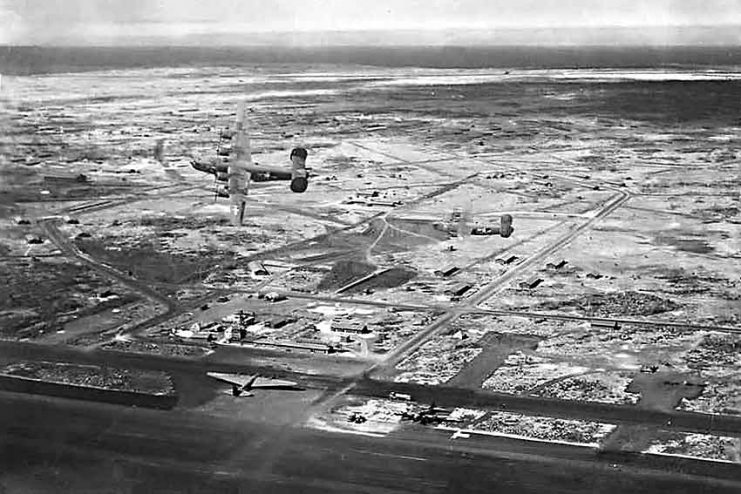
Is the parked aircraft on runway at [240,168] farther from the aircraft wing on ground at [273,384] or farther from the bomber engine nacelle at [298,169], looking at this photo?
the aircraft wing on ground at [273,384]

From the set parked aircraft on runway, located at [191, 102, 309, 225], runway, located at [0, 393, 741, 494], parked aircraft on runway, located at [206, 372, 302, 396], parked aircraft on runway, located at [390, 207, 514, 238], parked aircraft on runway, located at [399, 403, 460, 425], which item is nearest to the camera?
runway, located at [0, 393, 741, 494]

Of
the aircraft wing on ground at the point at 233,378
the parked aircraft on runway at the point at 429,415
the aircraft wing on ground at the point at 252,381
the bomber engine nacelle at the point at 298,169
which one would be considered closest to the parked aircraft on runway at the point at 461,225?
the bomber engine nacelle at the point at 298,169

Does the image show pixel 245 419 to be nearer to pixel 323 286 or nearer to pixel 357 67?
pixel 323 286

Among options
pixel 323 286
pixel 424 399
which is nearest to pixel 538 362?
pixel 424 399

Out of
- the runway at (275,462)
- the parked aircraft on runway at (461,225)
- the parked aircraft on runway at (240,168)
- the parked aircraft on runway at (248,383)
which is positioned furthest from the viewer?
the parked aircraft on runway at (461,225)

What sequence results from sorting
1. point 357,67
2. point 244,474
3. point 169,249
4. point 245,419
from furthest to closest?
1. point 169,249
2. point 357,67
3. point 245,419
4. point 244,474

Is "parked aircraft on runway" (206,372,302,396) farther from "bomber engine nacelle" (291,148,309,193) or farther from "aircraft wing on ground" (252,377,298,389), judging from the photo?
"bomber engine nacelle" (291,148,309,193)

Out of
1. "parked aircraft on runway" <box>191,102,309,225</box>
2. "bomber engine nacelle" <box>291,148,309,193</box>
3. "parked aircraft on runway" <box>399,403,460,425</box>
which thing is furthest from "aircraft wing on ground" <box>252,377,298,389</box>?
"bomber engine nacelle" <box>291,148,309,193</box>
